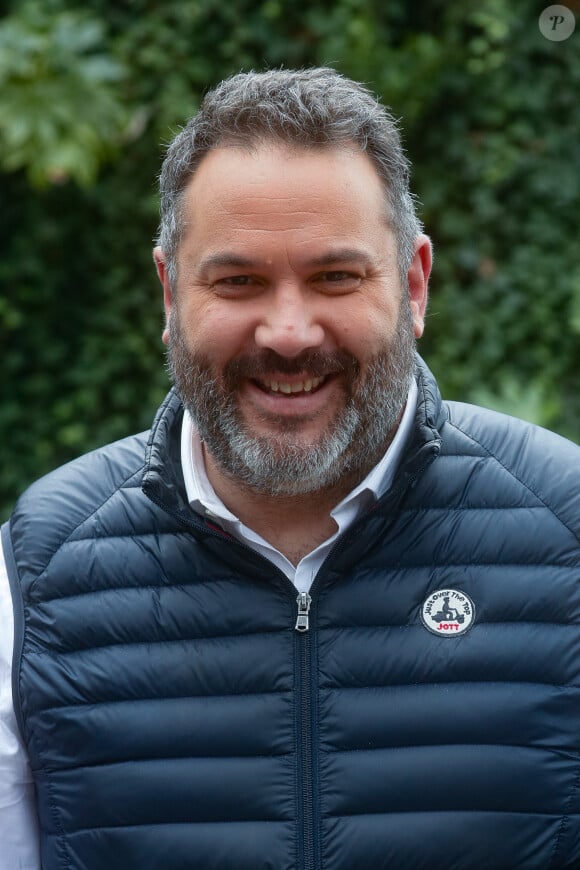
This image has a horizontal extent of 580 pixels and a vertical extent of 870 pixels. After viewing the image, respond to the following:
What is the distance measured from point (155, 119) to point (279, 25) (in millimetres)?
782

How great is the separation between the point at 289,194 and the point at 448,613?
2.45 feet

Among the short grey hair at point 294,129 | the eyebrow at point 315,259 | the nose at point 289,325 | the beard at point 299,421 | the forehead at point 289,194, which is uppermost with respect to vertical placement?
the short grey hair at point 294,129

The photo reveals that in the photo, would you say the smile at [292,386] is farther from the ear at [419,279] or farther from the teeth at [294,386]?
the ear at [419,279]

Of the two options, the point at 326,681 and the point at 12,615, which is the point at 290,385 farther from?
the point at 12,615

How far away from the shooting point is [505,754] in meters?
1.82

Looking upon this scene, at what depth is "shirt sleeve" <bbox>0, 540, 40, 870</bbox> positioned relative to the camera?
195cm

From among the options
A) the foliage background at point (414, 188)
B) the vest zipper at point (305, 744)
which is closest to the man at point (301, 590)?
the vest zipper at point (305, 744)

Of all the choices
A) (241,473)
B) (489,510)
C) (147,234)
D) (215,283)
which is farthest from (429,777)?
(147,234)

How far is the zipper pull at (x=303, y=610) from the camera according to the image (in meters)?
1.86

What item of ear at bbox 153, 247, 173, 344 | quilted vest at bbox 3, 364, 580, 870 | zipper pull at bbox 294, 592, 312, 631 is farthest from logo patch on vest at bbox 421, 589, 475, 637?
ear at bbox 153, 247, 173, 344

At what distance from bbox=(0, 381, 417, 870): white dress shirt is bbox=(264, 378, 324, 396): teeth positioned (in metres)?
0.20

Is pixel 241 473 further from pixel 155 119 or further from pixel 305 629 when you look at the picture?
pixel 155 119

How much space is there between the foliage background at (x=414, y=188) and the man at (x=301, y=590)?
11.7 ft

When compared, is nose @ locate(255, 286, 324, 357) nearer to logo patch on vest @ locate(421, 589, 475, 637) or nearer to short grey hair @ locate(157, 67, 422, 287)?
short grey hair @ locate(157, 67, 422, 287)
